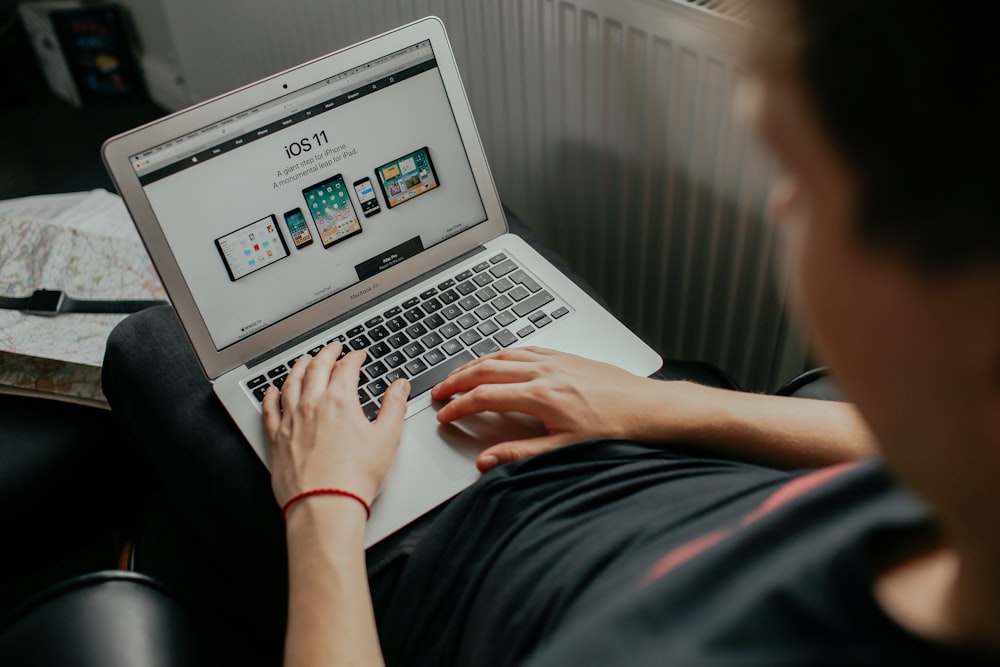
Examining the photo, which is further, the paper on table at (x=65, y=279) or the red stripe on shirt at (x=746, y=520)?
the paper on table at (x=65, y=279)

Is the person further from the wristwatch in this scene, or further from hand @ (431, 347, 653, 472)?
the wristwatch

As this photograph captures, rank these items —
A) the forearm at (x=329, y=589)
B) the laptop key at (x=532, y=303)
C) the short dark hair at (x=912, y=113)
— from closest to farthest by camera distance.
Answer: the short dark hair at (x=912, y=113)
the forearm at (x=329, y=589)
the laptop key at (x=532, y=303)

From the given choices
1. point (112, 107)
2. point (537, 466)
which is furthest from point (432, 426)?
point (112, 107)

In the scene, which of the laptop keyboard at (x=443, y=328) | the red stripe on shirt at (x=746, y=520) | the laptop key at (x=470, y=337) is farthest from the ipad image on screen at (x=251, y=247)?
the red stripe on shirt at (x=746, y=520)

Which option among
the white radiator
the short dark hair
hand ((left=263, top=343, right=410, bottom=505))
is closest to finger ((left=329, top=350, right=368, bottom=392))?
hand ((left=263, top=343, right=410, bottom=505))

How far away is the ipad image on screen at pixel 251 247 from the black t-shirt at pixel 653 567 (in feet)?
1.19

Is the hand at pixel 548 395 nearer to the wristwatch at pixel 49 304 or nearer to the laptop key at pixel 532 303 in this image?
the laptop key at pixel 532 303

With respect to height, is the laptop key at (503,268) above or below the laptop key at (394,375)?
above

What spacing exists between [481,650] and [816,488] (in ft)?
0.91

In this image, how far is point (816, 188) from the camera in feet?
1.10

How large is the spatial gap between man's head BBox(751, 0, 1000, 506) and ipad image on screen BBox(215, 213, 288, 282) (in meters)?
0.65

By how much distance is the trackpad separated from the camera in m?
0.80

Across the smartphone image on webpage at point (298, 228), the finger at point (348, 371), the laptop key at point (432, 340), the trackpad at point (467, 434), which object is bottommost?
the trackpad at point (467, 434)

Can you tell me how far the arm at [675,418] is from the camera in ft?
2.45
